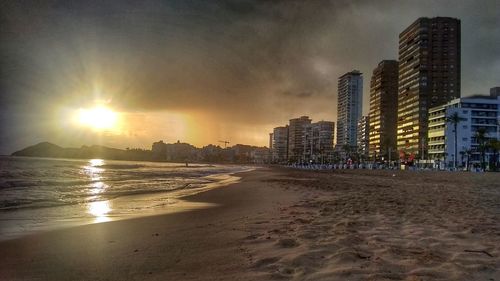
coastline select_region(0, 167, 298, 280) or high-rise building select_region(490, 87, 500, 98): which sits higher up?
high-rise building select_region(490, 87, 500, 98)

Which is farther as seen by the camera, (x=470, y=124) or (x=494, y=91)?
(x=494, y=91)

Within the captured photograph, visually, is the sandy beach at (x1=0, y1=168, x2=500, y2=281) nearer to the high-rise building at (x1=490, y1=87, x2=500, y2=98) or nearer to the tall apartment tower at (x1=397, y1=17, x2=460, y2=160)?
the tall apartment tower at (x1=397, y1=17, x2=460, y2=160)

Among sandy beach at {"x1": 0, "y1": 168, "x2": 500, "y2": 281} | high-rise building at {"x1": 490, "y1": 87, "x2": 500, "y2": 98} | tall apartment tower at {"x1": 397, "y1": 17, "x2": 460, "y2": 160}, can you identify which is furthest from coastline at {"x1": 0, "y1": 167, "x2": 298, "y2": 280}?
high-rise building at {"x1": 490, "y1": 87, "x2": 500, "y2": 98}

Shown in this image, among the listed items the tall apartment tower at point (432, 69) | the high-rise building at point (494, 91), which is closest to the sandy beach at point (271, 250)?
the tall apartment tower at point (432, 69)

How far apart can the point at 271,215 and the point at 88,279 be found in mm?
5595

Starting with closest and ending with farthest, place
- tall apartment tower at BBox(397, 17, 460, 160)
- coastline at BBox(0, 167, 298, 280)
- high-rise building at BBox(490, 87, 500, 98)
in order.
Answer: coastline at BBox(0, 167, 298, 280)
tall apartment tower at BBox(397, 17, 460, 160)
high-rise building at BBox(490, 87, 500, 98)

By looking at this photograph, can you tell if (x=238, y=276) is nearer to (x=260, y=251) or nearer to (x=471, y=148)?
(x=260, y=251)

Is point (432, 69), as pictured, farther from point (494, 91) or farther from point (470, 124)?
point (470, 124)

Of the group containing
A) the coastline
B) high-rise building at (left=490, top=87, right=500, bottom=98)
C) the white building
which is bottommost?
the coastline

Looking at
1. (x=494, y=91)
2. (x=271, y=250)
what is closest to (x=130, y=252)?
(x=271, y=250)

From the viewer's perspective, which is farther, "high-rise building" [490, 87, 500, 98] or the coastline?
"high-rise building" [490, 87, 500, 98]

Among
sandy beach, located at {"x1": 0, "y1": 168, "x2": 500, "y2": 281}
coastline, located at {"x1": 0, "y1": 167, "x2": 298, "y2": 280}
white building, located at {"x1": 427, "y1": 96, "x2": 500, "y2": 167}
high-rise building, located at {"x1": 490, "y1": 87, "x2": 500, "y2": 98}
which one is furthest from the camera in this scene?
high-rise building, located at {"x1": 490, "y1": 87, "x2": 500, "y2": 98}

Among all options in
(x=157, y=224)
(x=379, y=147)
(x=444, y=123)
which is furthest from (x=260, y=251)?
(x=379, y=147)

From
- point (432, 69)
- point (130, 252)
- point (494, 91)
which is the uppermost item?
point (432, 69)
